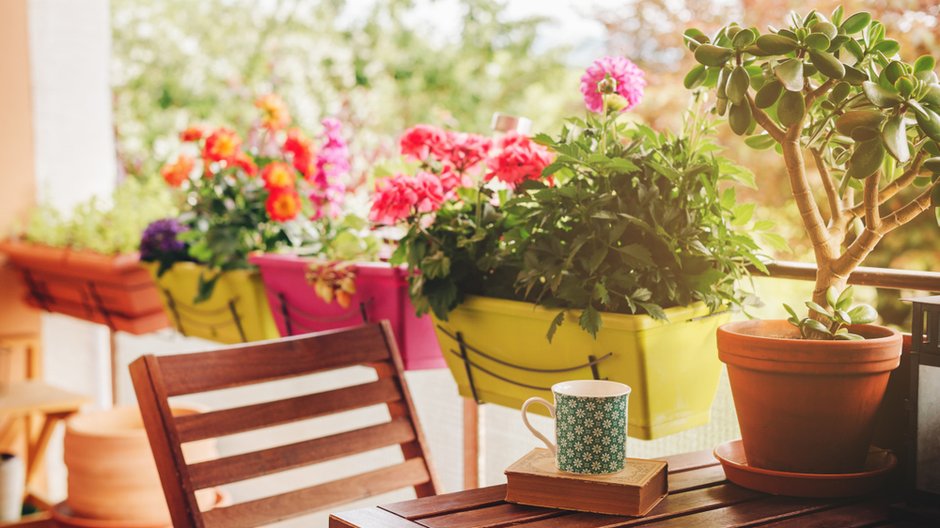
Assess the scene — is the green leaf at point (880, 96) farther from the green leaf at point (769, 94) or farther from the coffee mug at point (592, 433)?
the coffee mug at point (592, 433)

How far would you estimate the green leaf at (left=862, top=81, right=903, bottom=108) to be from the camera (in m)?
0.96

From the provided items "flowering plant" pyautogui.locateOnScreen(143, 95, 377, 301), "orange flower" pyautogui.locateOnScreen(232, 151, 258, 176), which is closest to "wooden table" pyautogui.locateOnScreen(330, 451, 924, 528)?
"flowering plant" pyautogui.locateOnScreen(143, 95, 377, 301)

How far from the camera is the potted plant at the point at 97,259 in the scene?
97.9 inches

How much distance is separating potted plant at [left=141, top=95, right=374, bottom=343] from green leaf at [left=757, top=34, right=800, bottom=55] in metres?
0.94

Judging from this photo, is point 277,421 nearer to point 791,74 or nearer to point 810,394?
point 810,394

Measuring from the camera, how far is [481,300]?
1379mm

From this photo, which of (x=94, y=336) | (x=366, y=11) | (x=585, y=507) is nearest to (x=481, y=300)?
(x=585, y=507)

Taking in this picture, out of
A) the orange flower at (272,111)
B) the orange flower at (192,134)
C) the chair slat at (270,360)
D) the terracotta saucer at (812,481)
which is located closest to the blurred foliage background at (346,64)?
the orange flower at (192,134)

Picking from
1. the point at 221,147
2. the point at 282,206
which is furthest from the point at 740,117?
the point at 221,147

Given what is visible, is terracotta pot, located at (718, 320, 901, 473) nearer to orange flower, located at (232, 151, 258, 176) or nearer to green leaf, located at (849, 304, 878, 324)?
green leaf, located at (849, 304, 878, 324)

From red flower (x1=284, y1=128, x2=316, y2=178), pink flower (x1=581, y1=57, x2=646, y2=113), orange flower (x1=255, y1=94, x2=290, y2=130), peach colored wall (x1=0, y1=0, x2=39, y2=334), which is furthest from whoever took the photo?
peach colored wall (x1=0, y1=0, x2=39, y2=334)

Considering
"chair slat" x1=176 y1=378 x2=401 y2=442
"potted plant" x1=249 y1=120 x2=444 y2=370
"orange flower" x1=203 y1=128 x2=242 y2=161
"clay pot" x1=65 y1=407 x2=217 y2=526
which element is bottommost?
"clay pot" x1=65 y1=407 x2=217 y2=526

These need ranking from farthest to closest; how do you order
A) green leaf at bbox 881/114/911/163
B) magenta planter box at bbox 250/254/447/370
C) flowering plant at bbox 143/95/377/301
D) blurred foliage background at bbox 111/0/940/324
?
blurred foliage background at bbox 111/0/940/324 < flowering plant at bbox 143/95/377/301 < magenta planter box at bbox 250/254/447/370 < green leaf at bbox 881/114/911/163

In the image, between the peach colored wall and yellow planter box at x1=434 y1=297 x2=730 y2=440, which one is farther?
the peach colored wall
